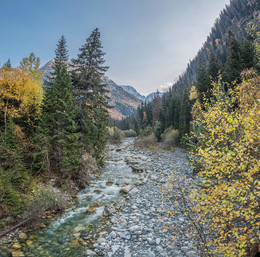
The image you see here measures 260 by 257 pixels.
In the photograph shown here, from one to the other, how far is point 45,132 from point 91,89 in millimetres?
7907

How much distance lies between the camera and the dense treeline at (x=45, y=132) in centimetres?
814

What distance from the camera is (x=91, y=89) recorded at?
56.5 feet

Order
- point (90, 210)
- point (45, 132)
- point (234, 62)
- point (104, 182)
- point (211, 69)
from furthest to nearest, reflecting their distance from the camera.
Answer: point (211, 69) < point (234, 62) < point (104, 182) < point (45, 132) < point (90, 210)

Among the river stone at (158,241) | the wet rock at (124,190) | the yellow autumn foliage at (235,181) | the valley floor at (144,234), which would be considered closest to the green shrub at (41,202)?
the valley floor at (144,234)

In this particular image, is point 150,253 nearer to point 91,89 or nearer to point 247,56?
point 91,89

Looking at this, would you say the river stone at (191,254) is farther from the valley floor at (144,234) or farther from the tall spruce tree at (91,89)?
the tall spruce tree at (91,89)

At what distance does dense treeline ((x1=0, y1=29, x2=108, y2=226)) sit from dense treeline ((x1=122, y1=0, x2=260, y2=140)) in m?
10.1

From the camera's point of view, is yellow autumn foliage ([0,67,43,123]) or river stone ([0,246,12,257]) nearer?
river stone ([0,246,12,257])

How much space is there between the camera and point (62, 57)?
915 inches

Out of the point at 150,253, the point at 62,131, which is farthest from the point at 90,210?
the point at 62,131

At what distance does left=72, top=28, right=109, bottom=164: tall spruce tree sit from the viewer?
51.0ft

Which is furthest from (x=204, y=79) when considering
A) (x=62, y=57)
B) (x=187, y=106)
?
(x=62, y=57)

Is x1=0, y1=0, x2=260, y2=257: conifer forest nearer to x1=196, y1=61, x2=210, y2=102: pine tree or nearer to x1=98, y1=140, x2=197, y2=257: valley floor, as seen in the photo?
x1=98, y1=140, x2=197, y2=257: valley floor

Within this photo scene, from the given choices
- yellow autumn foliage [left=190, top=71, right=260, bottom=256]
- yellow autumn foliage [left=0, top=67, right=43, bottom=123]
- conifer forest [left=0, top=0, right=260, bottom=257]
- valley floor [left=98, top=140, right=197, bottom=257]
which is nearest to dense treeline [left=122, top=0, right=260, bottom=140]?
yellow autumn foliage [left=190, top=71, right=260, bottom=256]
